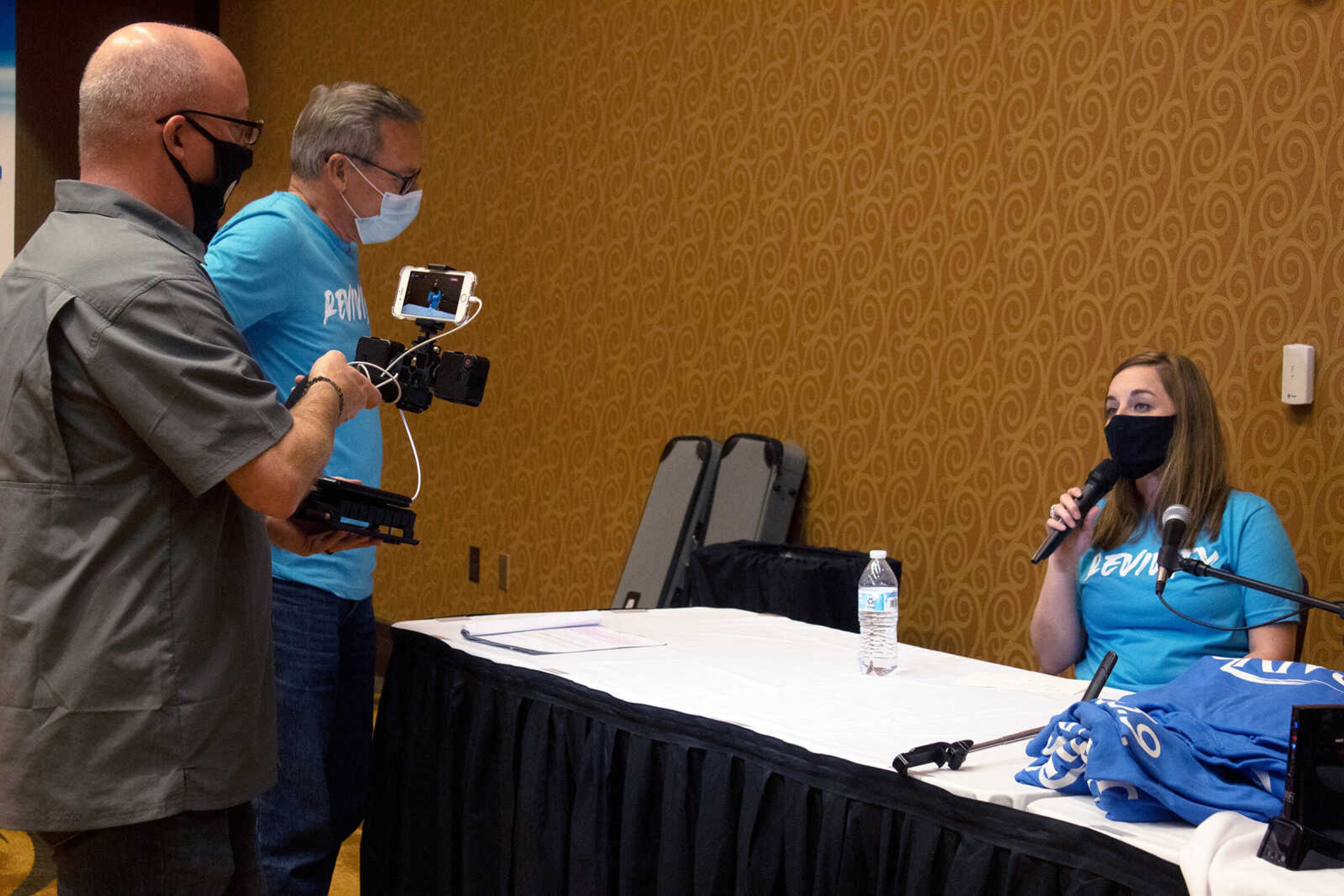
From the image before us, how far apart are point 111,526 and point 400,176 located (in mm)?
1063

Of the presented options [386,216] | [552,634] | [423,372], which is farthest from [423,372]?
[552,634]

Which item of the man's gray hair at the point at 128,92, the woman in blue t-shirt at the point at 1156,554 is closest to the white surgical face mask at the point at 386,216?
the man's gray hair at the point at 128,92

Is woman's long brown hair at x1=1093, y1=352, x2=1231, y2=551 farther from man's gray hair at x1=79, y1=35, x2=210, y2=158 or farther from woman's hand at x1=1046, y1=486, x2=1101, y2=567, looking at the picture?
man's gray hair at x1=79, y1=35, x2=210, y2=158

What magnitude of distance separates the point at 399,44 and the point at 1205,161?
3545 mm

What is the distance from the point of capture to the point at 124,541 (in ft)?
4.04

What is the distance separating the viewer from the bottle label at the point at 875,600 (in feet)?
6.06

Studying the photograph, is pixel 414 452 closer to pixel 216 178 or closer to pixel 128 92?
pixel 216 178

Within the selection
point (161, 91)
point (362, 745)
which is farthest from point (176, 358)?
point (362, 745)

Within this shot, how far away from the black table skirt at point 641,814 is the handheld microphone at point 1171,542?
11.4 inches

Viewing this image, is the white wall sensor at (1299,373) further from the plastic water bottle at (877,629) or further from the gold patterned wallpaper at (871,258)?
the plastic water bottle at (877,629)

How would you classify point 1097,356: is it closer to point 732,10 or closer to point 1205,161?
point 1205,161

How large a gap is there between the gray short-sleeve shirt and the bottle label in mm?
935

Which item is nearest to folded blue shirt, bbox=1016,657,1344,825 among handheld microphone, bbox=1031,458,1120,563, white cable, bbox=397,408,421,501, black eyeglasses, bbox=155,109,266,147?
handheld microphone, bbox=1031,458,1120,563

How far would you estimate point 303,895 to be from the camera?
1921 millimetres
